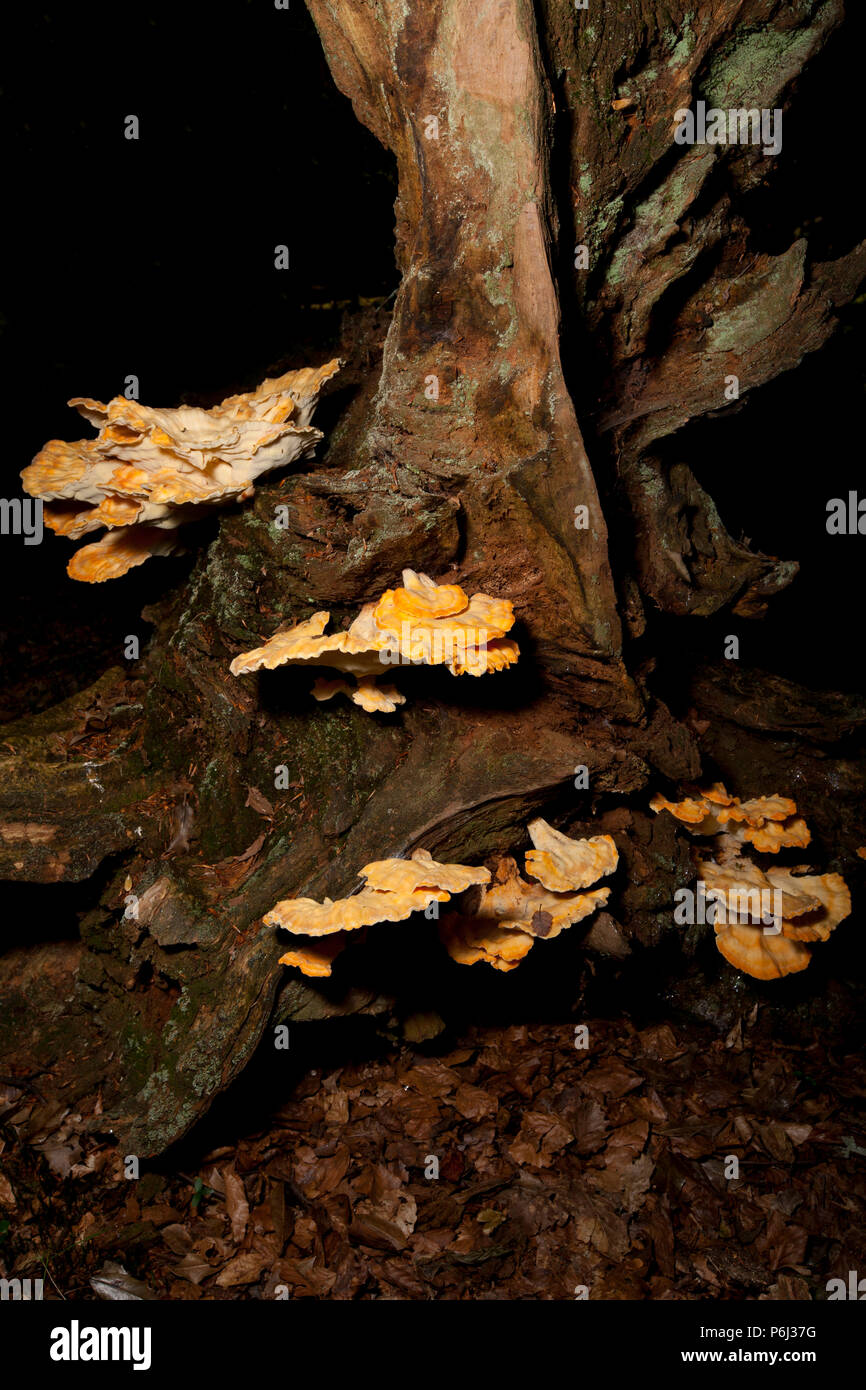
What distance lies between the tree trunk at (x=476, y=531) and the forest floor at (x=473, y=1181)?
72 cm

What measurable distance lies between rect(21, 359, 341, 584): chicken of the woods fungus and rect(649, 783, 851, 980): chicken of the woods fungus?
2.86m

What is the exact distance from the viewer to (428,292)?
3469mm

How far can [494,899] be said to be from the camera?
3.86m

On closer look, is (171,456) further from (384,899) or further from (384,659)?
(384,899)

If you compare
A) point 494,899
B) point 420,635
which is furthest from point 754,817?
point 420,635

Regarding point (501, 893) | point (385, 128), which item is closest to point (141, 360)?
point (385, 128)

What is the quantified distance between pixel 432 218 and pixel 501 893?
319 centimetres

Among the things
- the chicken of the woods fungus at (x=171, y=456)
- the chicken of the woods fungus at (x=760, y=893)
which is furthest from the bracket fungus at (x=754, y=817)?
the chicken of the woods fungus at (x=171, y=456)

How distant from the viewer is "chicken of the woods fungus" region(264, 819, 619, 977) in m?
3.08

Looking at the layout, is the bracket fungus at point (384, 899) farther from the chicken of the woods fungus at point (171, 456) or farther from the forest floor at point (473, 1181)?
the forest floor at point (473, 1181)

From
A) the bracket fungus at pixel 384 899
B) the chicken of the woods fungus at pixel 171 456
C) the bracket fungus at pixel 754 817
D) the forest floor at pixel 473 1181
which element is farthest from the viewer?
the bracket fungus at pixel 754 817

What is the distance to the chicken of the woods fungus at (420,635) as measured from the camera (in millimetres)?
2783

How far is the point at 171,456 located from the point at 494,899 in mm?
2729

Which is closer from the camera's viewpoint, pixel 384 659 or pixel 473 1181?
pixel 384 659
